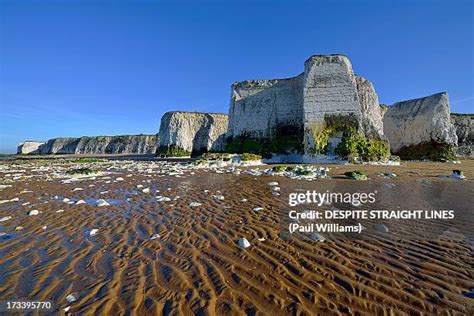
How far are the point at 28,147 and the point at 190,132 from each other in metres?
113

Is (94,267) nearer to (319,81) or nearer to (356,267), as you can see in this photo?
(356,267)

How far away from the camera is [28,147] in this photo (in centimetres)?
12225

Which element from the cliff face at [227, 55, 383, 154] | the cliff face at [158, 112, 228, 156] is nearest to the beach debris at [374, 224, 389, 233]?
the cliff face at [227, 55, 383, 154]

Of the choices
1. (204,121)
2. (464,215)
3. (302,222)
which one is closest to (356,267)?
(302,222)

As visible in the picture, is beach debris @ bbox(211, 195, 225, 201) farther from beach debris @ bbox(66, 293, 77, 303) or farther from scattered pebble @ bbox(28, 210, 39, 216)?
beach debris @ bbox(66, 293, 77, 303)

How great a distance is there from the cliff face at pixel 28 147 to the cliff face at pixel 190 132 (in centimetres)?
10443

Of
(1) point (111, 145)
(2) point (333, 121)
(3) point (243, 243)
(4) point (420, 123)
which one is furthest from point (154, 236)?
(1) point (111, 145)

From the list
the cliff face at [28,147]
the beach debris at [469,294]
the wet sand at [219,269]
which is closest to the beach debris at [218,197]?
the wet sand at [219,269]

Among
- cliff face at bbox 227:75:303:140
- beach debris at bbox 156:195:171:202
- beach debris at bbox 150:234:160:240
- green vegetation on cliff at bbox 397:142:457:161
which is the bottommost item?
beach debris at bbox 150:234:160:240

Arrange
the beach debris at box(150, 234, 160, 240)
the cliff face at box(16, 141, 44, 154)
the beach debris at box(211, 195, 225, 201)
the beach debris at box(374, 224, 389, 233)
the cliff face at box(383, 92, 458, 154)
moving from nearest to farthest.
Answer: the beach debris at box(150, 234, 160, 240) < the beach debris at box(374, 224, 389, 233) < the beach debris at box(211, 195, 225, 201) < the cliff face at box(383, 92, 458, 154) < the cliff face at box(16, 141, 44, 154)

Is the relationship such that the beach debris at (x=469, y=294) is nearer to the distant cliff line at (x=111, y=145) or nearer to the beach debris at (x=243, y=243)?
the beach debris at (x=243, y=243)

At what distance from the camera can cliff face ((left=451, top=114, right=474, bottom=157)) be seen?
48.5 metres

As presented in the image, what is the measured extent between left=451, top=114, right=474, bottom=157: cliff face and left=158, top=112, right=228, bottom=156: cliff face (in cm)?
5200

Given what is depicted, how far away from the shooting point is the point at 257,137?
4100 cm
